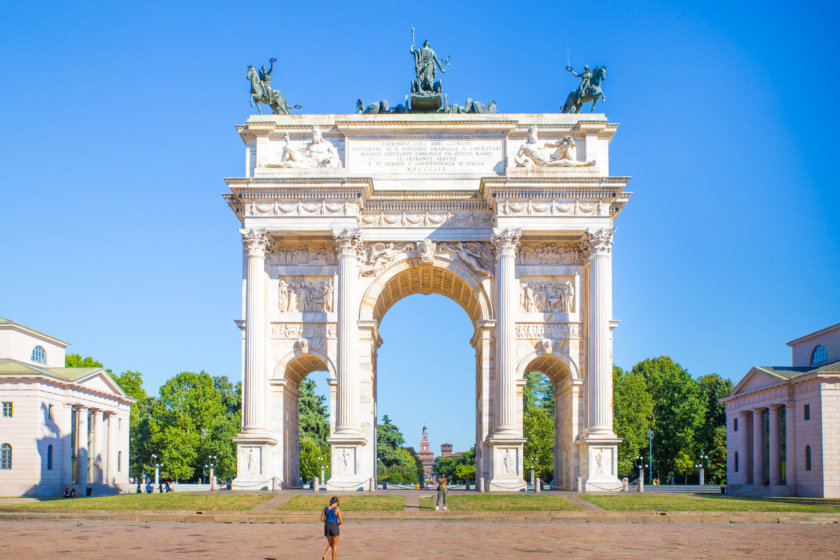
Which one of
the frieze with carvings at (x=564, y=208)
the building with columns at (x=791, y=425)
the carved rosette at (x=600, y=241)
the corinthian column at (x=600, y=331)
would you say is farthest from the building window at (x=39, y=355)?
the building with columns at (x=791, y=425)

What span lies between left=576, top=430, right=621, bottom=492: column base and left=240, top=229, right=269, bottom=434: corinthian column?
49.3ft

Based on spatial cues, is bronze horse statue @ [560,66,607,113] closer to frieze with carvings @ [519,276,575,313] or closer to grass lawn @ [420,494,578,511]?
frieze with carvings @ [519,276,575,313]

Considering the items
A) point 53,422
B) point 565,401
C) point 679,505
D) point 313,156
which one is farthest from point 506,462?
point 53,422

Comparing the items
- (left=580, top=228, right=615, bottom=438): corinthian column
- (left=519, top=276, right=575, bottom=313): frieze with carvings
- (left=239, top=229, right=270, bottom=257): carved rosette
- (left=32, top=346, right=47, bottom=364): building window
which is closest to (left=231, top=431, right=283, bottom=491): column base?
(left=239, top=229, right=270, bottom=257): carved rosette

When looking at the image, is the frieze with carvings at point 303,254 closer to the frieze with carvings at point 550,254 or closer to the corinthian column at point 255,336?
the corinthian column at point 255,336

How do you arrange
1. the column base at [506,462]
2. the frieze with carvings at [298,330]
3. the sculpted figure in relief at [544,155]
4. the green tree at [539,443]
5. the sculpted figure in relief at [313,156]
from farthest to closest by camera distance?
the green tree at [539,443], the sculpted figure in relief at [313,156], the sculpted figure in relief at [544,155], the frieze with carvings at [298,330], the column base at [506,462]

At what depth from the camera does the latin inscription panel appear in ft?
149

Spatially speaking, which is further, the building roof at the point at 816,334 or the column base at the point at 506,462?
the building roof at the point at 816,334

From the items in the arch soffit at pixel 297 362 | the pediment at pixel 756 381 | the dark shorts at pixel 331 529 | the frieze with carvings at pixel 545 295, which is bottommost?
the dark shorts at pixel 331 529

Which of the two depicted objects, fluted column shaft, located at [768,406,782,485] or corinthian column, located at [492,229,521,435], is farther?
fluted column shaft, located at [768,406,782,485]

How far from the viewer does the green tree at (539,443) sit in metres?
89.1

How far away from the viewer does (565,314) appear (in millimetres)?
44156

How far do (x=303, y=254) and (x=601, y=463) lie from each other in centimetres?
1754

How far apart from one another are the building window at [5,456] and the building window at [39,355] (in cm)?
1057
